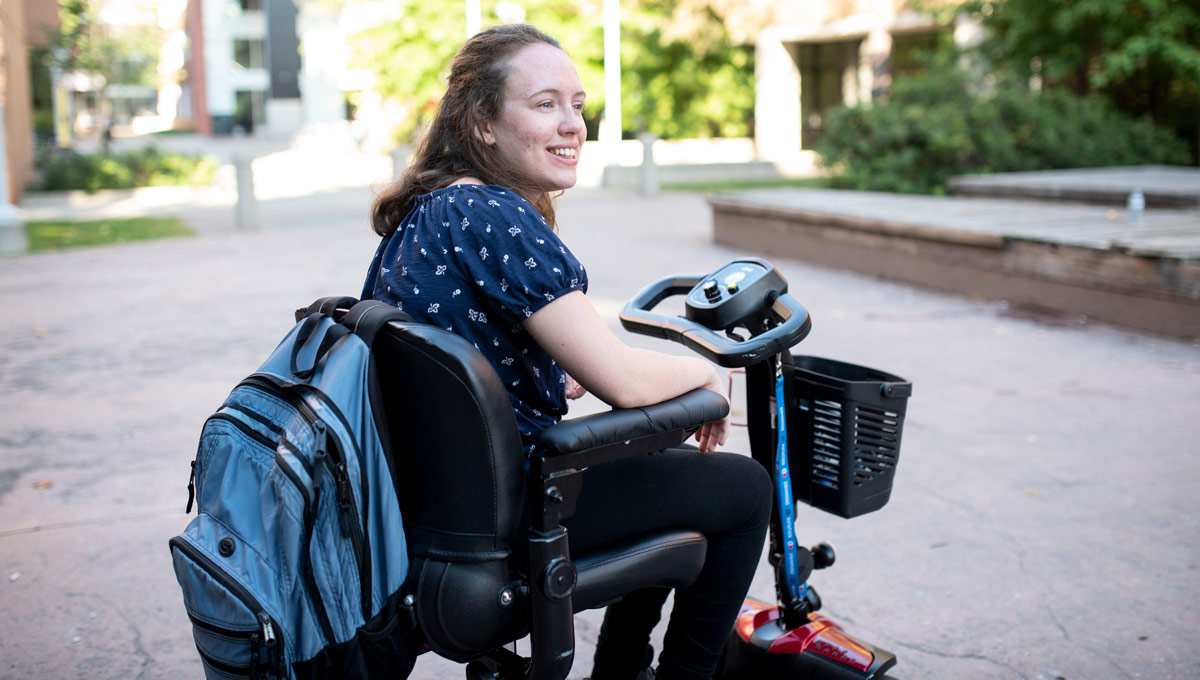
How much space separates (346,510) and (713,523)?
0.72 metres

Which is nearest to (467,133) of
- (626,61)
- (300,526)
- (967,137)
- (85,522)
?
(300,526)

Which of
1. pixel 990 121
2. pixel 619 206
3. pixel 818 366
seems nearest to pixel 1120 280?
pixel 818 366

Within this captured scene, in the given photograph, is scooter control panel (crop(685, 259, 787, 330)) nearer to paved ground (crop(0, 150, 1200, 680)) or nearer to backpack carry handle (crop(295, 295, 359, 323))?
backpack carry handle (crop(295, 295, 359, 323))

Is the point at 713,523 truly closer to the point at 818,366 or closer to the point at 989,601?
the point at 818,366

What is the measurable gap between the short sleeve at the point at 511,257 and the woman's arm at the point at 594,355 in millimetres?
29

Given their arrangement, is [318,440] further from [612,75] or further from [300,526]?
[612,75]

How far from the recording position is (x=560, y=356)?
1819 mm

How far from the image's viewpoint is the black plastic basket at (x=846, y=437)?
2.18m

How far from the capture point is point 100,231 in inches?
537

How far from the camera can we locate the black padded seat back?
5.37ft

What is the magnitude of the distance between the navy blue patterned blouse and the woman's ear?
0.58 feet

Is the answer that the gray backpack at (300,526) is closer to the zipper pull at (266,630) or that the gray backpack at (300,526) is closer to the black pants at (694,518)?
the zipper pull at (266,630)

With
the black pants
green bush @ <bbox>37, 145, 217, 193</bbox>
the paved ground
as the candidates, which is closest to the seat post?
the black pants

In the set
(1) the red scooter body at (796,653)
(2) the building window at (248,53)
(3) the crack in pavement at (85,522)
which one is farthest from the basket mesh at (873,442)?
(2) the building window at (248,53)
